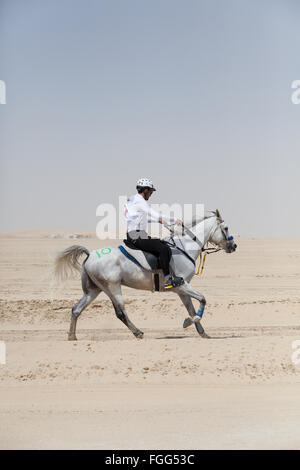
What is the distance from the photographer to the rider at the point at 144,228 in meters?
11.0

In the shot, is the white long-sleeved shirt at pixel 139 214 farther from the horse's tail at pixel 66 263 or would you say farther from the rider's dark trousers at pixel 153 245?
the horse's tail at pixel 66 263

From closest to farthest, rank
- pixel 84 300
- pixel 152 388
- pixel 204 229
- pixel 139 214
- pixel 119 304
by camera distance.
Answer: pixel 152 388
pixel 139 214
pixel 119 304
pixel 84 300
pixel 204 229

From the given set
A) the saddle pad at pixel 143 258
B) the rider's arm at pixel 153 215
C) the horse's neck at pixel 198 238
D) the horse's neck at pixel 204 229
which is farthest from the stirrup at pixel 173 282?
the horse's neck at pixel 204 229

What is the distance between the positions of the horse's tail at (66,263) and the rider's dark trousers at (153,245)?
1406mm

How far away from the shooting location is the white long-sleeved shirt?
10.9 m

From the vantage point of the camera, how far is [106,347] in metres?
9.95

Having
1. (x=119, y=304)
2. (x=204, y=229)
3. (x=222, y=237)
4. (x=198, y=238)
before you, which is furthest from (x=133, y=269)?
(x=222, y=237)

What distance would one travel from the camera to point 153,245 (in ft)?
36.6

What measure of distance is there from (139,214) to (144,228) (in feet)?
1.19

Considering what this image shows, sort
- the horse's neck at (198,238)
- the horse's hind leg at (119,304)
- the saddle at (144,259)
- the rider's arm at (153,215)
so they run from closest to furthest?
the rider's arm at (153,215)
the saddle at (144,259)
the horse's hind leg at (119,304)
the horse's neck at (198,238)

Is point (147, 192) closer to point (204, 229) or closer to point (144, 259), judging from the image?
point (144, 259)

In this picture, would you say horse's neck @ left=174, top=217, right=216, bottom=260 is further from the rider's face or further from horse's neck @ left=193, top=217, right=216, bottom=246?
the rider's face
